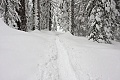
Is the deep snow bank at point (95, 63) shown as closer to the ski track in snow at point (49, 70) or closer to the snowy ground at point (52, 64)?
the snowy ground at point (52, 64)

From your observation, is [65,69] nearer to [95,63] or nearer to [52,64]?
[52,64]

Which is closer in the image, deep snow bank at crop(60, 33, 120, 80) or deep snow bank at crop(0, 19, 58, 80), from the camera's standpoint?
deep snow bank at crop(0, 19, 58, 80)

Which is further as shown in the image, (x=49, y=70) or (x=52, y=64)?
(x=52, y=64)

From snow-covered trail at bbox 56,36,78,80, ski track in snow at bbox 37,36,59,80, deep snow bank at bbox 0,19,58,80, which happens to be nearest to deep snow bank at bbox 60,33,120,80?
snow-covered trail at bbox 56,36,78,80

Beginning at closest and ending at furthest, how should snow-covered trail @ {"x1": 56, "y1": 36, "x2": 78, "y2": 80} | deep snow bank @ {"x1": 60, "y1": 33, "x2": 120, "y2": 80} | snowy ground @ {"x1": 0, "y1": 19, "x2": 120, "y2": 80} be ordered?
snowy ground @ {"x1": 0, "y1": 19, "x2": 120, "y2": 80}, snow-covered trail @ {"x1": 56, "y1": 36, "x2": 78, "y2": 80}, deep snow bank @ {"x1": 60, "y1": 33, "x2": 120, "y2": 80}

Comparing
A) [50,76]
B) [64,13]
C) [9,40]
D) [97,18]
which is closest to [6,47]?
[9,40]

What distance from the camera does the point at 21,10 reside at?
38.6ft

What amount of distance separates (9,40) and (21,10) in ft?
13.1

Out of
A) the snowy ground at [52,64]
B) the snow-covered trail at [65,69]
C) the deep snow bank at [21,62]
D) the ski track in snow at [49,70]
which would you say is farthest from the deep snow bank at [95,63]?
the deep snow bank at [21,62]

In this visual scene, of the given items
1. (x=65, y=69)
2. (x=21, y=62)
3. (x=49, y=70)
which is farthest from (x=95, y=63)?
(x=21, y=62)

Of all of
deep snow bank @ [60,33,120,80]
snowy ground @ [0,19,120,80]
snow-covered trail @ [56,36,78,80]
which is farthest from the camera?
deep snow bank @ [60,33,120,80]

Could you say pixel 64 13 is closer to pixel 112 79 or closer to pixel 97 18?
pixel 97 18

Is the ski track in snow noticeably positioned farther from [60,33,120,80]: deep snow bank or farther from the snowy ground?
[60,33,120,80]: deep snow bank

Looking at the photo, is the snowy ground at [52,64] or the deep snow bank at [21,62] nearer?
the deep snow bank at [21,62]
